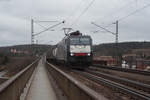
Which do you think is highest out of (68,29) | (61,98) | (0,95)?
(68,29)

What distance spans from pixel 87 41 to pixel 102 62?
14.8 meters

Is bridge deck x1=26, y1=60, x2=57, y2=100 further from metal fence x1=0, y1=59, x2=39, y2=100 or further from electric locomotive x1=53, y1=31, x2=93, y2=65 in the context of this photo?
electric locomotive x1=53, y1=31, x2=93, y2=65

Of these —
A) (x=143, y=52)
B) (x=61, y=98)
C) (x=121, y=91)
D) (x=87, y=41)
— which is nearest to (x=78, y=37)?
(x=87, y=41)

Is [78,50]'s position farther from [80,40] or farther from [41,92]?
[41,92]

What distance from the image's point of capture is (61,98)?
33.8 feet

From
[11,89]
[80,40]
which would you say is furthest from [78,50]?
[11,89]

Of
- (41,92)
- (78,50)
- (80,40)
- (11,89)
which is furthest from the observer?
(80,40)

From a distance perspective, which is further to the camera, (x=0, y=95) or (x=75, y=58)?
(x=75, y=58)

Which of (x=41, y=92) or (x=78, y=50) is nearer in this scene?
(x=41, y=92)

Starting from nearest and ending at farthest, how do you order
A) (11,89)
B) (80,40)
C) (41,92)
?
(11,89)
(41,92)
(80,40)

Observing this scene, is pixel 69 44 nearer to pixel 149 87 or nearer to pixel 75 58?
pixel 75 58

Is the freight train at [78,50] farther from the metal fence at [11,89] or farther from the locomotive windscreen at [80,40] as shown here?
the metal fence at [11,89]

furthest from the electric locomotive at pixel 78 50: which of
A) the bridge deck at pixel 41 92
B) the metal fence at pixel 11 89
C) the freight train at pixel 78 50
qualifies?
the metal fence at pixel 11 89

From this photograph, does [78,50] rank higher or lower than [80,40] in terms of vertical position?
lower
